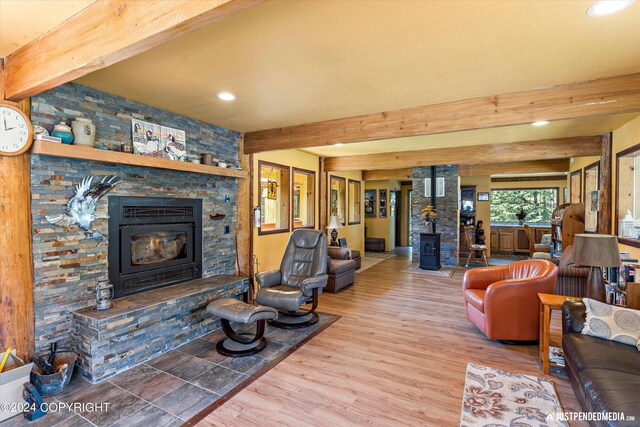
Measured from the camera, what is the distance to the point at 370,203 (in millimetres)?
10445

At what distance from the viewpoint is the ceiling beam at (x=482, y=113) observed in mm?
2637

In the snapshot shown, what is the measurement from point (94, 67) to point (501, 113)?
10.9 ft

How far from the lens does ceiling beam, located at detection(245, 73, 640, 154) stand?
2637 millimetres

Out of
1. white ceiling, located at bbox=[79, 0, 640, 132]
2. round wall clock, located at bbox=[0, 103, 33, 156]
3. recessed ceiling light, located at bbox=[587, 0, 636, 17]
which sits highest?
white ceiling, located at bbox=[79, 0, 640, 132]

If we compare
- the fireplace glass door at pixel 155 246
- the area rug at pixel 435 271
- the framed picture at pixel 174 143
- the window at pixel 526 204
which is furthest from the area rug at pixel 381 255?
the framed picture at pixel 174 143

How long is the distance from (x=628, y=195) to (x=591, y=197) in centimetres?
154

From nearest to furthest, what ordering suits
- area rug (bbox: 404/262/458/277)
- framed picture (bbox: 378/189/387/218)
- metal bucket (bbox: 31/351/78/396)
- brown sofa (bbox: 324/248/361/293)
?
metal bucket (bbox: 31/351/78/396) → brown sofa (bbox: 324/248/361/293) → area rug (bbox: 404/262/458/277) → framed picture (bbox: 378/189/387/218)

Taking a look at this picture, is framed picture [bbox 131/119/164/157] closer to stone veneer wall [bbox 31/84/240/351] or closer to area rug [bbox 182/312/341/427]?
stone veneer wall [bbox 31/84/240/351]

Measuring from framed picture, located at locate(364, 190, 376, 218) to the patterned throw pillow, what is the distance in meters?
8.01

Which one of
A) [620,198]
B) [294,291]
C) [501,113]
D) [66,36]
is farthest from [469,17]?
[620,198]

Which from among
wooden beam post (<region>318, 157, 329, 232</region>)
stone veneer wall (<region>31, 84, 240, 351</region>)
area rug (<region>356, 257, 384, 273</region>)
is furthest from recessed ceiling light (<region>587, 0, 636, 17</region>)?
area rug (<region>356, 257, 384, 273</region>)

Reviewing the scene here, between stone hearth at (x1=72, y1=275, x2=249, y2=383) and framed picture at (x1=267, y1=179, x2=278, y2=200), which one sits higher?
framed picture at (x1=267, y1=179, x2=278, y2=200)

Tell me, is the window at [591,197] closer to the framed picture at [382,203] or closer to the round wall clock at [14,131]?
the framed picture at [382,203]

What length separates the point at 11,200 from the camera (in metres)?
2.43
